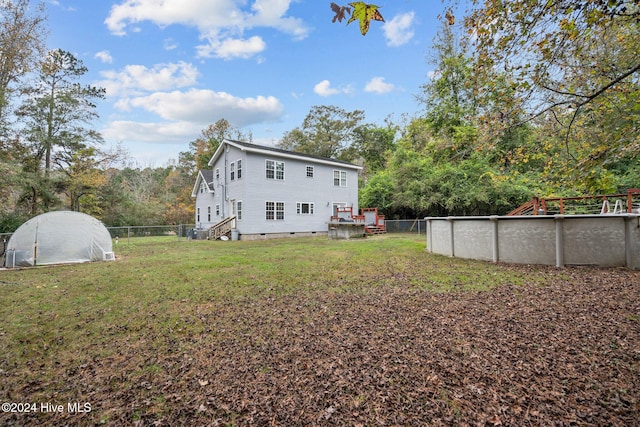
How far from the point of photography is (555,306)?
466 cm

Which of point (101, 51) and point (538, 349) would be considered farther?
point (101, 51)

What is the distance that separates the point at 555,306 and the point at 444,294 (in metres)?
1.70

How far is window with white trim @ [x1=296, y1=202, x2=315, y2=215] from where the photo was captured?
20.0 meters

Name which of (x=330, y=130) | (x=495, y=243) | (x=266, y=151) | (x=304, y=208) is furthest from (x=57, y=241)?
(x=330, y=130)

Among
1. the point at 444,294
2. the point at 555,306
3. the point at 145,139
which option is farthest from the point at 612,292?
the point at 145,139

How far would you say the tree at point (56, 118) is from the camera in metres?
18.0

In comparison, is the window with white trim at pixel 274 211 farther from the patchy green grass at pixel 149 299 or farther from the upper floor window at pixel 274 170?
the patchy green grass at pixel 149 299

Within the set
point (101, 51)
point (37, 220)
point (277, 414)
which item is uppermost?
point (101, 51)

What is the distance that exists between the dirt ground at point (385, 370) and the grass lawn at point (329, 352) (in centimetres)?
2

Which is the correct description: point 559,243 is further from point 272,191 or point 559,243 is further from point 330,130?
point 330,130

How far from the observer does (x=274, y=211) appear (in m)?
18.8

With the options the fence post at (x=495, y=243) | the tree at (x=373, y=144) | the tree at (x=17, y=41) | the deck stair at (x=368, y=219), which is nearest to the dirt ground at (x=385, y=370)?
the fence post at (x=495, y=243)

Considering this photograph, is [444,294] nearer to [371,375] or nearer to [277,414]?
[371,375]

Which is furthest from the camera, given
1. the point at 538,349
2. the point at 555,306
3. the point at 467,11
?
the point at 555,306
